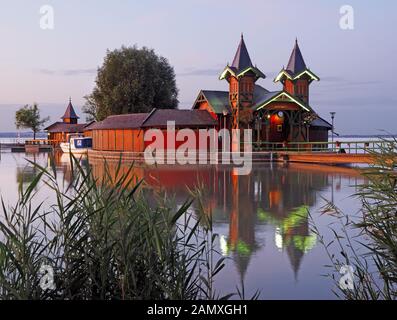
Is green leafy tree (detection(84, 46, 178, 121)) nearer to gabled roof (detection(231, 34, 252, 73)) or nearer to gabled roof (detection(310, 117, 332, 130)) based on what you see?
gabled roof (detection(231, 34, 252, 73))

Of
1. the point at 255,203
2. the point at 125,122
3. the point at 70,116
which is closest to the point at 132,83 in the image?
the point at 125,122

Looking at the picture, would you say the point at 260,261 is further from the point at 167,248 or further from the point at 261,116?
the point at 261,116

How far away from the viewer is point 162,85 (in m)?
49.8

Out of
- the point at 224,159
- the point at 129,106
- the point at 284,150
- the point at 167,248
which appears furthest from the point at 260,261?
the point at 129,106

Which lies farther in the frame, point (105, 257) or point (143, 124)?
point (143, 124)

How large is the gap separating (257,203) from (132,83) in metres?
35.5

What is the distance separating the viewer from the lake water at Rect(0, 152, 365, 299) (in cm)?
638

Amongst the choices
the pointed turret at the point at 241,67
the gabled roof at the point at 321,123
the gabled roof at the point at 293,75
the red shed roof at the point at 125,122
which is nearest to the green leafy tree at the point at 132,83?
the red shed roof at the point at 125,122

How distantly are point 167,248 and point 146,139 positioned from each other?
33.4 meters

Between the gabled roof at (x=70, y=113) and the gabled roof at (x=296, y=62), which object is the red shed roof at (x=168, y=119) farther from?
the gabled roof at (x=70, y=113)

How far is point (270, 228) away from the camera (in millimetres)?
10367

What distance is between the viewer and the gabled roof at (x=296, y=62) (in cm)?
4080

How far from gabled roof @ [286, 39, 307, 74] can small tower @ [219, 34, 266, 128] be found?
15.6ft

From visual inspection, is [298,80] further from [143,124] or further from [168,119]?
[143,124]
